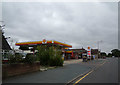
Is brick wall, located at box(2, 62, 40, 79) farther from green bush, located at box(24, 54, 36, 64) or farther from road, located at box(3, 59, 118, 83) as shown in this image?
road, located at box(3, 59, 118, 83)

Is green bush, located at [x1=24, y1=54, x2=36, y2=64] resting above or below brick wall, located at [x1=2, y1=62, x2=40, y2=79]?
above

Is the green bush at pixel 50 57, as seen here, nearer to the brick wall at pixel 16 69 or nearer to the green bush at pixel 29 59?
the brick wall at pixel 16 69

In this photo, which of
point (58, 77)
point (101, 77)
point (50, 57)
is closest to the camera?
point (58, 77)

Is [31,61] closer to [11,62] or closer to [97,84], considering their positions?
[11,62]

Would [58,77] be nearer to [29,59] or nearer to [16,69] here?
[16,69]

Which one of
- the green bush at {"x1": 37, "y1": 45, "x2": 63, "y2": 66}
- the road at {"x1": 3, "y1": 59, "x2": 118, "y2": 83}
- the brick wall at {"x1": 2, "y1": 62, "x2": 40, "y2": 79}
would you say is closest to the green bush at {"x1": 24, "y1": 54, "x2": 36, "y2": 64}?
the brick wall at {"x1": 2, "y1": 62, "x2": 40, "y2": 79}

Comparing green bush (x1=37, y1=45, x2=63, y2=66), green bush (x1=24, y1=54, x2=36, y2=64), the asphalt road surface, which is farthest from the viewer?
green bush (x1=37, y1=45, x2=63, y2=66)

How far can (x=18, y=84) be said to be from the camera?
24.3 feet

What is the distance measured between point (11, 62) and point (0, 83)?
293 centimetres

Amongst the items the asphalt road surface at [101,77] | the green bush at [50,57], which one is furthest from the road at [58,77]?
the green bush at [50,57]

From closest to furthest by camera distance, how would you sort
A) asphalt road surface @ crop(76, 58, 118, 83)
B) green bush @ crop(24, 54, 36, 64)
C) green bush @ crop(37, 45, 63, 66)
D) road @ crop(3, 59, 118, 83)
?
road @ crop(3, 59, 118, 83), asphalt road surface @ crop(76, 58, 118, 83), green bush @ crop(24, 54, 36, 64), green bush @ crop(37, 45, 63, 66)

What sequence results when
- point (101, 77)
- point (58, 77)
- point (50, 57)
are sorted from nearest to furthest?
point (58, 77) < point (101, 77) < point (50, 57)

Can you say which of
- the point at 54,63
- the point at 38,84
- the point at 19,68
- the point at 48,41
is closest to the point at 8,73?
the point at 19,68

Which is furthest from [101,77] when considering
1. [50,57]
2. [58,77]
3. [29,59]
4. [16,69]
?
[50,57]
